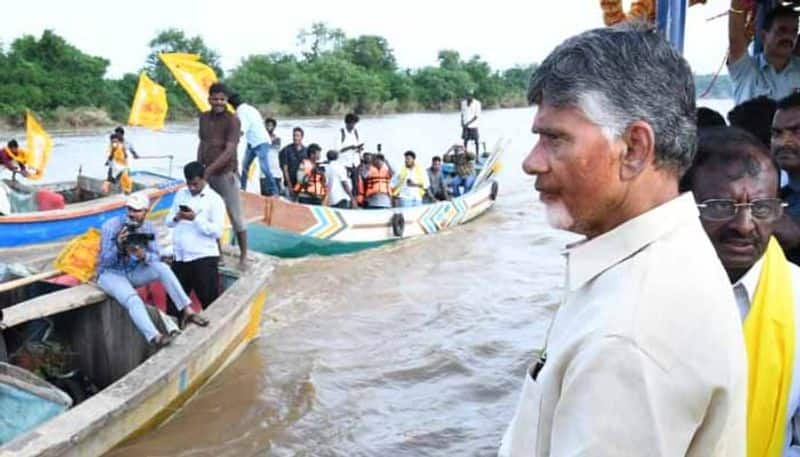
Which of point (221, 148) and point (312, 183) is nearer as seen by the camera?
point (221, 148)

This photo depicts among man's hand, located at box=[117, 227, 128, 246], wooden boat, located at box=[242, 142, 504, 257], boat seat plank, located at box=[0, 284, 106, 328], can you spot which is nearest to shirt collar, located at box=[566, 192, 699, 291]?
boat seat plank, located at box=[0, 284, 106, 328]

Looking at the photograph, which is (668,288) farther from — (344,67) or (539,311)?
(344,67)

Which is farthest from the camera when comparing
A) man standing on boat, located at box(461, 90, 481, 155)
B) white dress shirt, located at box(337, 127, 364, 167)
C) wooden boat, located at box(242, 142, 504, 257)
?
man standing on boat, located at box(461, 90, 481, 155)

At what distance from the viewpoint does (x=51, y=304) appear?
4.73m

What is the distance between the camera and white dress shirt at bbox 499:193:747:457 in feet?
2.93

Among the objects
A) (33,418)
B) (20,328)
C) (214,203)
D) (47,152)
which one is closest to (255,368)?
(214,203)

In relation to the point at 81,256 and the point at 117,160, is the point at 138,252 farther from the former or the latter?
the point at 117,160

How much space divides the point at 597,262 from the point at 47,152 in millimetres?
11981

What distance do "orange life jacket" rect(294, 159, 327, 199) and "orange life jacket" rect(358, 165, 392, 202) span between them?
0.58 metres

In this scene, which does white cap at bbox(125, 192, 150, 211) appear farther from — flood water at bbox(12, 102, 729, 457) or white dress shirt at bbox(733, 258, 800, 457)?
white dress shirt at bbox(733, 258, 800, 457)

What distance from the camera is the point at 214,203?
576 cm

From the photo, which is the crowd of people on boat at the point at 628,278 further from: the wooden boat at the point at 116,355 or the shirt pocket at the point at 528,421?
the wooden boat at the point at 116,355

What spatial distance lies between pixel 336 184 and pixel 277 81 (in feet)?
144

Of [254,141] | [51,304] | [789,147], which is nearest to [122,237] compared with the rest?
[51,304]
